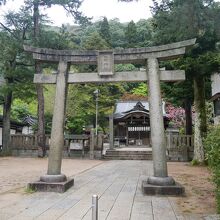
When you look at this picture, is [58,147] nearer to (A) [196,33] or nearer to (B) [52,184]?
(B) [52,184]

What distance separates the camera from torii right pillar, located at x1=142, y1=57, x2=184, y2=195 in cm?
827

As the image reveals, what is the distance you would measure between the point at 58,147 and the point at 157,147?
9.51 feet

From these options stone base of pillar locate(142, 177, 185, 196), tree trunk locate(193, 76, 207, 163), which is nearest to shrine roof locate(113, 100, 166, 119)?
tree trunk locate(193, 76, 207, 163)

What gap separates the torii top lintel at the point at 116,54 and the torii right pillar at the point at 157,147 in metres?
0.26

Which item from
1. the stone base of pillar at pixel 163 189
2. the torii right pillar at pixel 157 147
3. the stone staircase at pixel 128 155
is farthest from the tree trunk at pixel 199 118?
the stone base of pillar at pixel 163 189

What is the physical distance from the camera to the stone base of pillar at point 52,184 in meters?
8.59

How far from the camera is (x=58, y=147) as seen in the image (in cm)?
929

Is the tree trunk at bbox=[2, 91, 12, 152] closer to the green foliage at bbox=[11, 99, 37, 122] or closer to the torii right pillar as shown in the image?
the green foliage at bbox=[11, 99, 37, 122]

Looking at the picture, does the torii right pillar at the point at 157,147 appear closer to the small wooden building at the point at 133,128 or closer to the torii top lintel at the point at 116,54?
the torii top lintel at the point at 116,54

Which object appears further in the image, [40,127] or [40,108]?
[40,127]

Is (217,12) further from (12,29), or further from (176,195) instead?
(12,29)

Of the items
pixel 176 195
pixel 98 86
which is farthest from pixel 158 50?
pixel 98 86

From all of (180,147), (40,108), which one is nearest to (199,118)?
(180,147)

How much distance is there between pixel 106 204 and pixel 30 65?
18.2 meters
